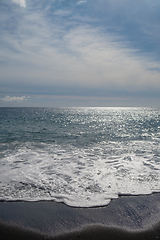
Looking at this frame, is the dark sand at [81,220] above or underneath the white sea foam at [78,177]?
above

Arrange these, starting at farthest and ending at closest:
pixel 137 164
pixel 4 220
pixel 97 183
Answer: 1. pixel 137 164
2. pixel 97 183
3. pixel 4 220

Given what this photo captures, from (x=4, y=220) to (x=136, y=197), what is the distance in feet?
15.1

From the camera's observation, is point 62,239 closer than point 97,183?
Yes

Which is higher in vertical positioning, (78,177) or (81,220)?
(81,220)

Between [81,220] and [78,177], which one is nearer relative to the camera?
[81,220]

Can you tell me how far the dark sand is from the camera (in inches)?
156

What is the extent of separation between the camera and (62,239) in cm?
382

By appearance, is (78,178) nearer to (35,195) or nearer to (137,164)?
(35,195)

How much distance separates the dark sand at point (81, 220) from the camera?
3.97m

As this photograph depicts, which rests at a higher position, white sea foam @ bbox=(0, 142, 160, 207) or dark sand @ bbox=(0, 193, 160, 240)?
dark sand @ bbox=(0, 193, 160, 240)

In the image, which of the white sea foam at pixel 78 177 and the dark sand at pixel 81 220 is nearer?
the dark sand at pixel 81 220

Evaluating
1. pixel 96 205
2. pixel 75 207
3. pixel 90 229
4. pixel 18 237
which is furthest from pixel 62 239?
pixel 96 205

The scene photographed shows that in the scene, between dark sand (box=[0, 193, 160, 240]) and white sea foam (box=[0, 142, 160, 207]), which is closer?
dark sand (box=[0, 193, 160, 240])

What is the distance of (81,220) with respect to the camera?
4.54 metres
